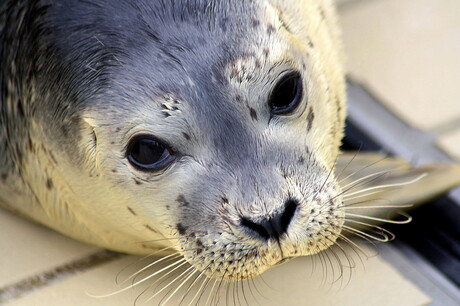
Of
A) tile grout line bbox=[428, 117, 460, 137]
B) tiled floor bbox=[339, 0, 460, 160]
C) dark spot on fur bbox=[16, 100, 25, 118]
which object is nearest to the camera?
dark spot on fur bbox=[16, 100, 25, 118]

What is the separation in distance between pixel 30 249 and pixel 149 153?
899 millimetres

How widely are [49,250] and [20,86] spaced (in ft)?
2.14

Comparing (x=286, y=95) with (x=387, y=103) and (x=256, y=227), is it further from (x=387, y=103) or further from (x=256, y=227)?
(x=387, y=103)

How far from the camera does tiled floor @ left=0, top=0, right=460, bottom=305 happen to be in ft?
10.1

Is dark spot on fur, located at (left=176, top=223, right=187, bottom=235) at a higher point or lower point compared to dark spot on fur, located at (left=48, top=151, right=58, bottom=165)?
higher

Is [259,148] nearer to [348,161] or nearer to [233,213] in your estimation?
[233,213]

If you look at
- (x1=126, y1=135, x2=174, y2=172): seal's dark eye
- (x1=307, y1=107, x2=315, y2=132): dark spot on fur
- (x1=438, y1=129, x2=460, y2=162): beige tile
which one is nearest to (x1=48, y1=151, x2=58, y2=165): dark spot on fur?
(x1=126, y1=135, x2=174, y2=172): seal's dark eye

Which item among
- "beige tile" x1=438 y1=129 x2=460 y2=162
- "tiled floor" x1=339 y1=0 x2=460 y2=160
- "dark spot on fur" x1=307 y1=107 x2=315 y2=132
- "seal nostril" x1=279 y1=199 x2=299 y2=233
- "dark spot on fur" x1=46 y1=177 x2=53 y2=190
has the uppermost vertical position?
"tiled floor" x1=339 y1=0 x2=460 y2=160

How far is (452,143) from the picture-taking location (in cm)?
382

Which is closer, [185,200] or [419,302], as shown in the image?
[185,200]

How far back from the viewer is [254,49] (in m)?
2.64

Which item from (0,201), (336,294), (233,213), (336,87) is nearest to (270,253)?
(233,213)

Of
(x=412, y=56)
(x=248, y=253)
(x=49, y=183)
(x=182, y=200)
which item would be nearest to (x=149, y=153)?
(x=182, y=200)

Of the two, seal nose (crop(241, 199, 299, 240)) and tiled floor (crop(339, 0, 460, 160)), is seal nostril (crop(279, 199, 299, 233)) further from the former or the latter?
tiled floor (crop(339, 0, 460, 160))
